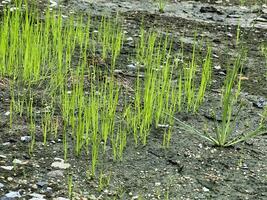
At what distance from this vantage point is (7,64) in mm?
3729

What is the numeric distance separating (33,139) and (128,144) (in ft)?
1.76

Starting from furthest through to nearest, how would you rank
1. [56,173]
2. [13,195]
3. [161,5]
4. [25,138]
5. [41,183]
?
1. [161,5]
2. [25,138]
3. [56,173]
4. [41,183]
5. [13,195]

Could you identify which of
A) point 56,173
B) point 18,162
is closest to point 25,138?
point 18,162

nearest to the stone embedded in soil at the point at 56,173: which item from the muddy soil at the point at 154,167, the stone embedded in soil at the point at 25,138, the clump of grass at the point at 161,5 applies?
the muddy soil at the point at 154,167

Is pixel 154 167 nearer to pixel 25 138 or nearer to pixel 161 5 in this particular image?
pixel 25 138

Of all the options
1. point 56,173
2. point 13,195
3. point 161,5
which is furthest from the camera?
point 161,5

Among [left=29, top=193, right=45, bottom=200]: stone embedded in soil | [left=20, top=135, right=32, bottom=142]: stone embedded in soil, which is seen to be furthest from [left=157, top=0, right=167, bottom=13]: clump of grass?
[left=29, top=193, right=45, bottom=200]: stone embedded in soil

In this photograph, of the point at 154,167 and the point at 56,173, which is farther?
the point at 154,167

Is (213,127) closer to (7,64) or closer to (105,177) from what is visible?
(105,177)

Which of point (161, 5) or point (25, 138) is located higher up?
point (161, 5)

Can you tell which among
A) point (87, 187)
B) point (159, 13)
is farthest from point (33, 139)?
→ point (159, 13)

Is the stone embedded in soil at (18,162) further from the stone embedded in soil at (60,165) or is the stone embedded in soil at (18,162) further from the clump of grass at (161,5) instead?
the clump of grass at (161,5)

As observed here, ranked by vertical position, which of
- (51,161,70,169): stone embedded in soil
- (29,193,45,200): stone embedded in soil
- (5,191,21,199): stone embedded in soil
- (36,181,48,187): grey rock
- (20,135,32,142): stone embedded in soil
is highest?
(20,135,32,142): stone embedded in soil

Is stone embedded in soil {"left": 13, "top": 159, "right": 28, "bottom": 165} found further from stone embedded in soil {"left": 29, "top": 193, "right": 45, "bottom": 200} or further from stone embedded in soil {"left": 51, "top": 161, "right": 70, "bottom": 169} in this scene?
stone embedded in soil {"left": 29, "top": 193, "right": 45, "bottom": 200}
